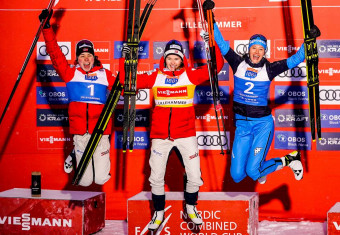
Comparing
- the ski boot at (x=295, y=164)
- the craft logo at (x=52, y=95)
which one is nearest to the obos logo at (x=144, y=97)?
the craft logo at (x=52, y=95)

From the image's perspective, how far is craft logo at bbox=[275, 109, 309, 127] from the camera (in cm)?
599

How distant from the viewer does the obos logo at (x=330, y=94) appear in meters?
5.93

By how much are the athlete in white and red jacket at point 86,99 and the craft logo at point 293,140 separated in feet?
6.09

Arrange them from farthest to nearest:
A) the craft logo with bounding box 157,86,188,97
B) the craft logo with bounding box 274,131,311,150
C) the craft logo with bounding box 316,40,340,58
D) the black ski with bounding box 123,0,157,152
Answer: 1. the craft logo with bounding box 274,131,311,150
2. the craft logo with bounding box 316,40,340,58
3. the craft logo with bounding box 157,86,188,97
4. the black ski with bounding box 123,0,157,152

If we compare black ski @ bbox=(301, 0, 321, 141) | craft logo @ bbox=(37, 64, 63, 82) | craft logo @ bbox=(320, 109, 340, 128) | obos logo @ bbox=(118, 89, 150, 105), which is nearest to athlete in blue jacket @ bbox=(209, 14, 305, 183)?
black ski @ bbox=(301, 0, 321, 141)

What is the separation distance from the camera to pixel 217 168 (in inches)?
243

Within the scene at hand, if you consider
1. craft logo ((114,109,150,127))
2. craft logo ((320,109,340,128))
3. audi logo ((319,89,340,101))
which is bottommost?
craft logo ((320,109,340,128))

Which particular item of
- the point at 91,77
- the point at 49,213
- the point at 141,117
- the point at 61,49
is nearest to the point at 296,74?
the point at 141,117

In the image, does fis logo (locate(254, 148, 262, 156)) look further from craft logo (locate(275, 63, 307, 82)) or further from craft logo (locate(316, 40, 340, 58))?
craft logo (locate(316, 40, 340, 58))

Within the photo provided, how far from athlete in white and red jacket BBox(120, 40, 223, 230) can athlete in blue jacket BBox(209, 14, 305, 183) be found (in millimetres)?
A: 357

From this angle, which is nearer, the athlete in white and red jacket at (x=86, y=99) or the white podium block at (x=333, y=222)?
the white podium block at (x=333, y=222)

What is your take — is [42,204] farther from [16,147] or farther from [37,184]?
[16,147]

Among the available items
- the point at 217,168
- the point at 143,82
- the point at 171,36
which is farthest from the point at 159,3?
the point at 217,168

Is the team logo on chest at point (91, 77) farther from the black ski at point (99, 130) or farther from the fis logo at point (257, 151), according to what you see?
the fis logo at point (257, 151)
